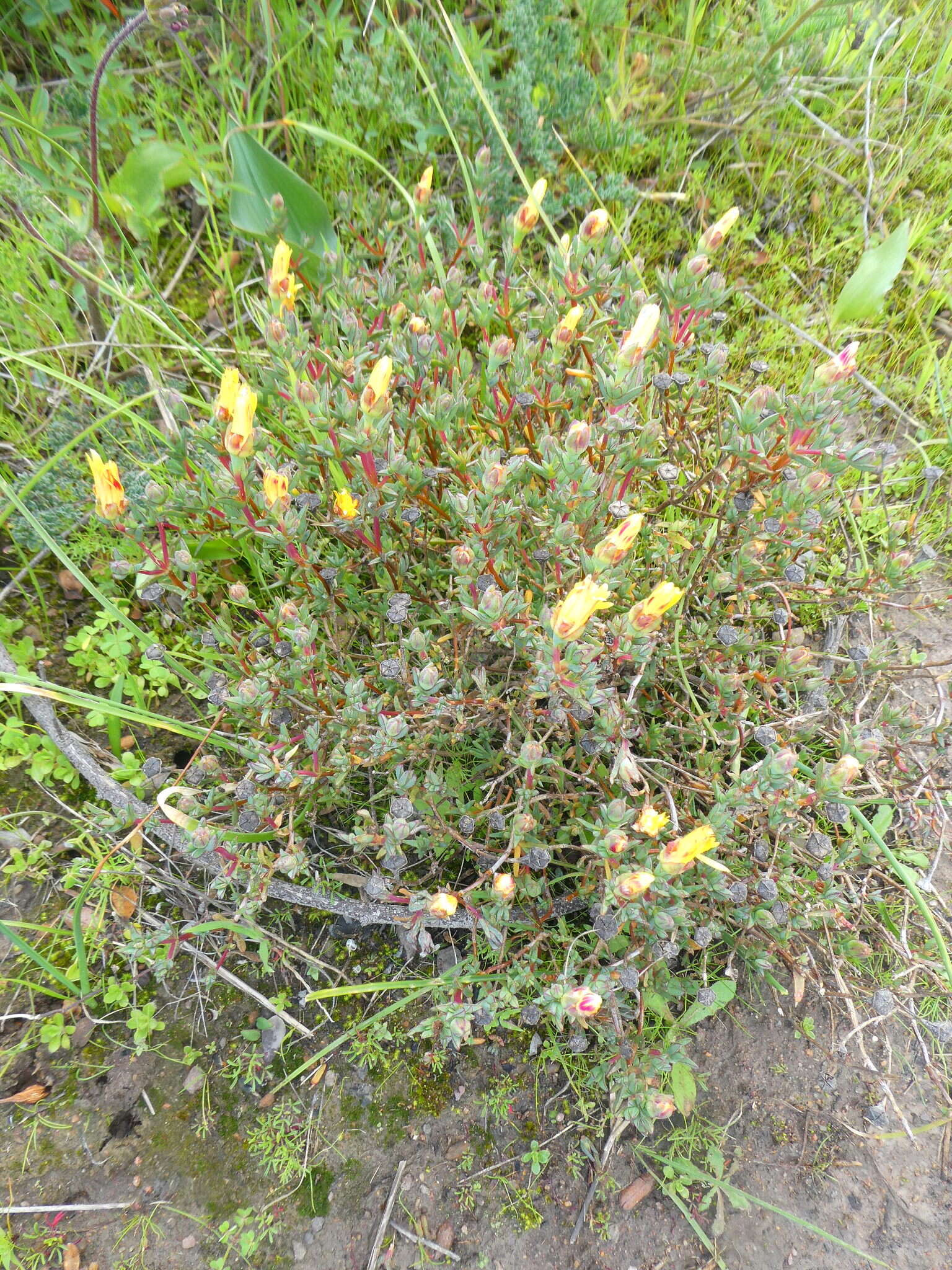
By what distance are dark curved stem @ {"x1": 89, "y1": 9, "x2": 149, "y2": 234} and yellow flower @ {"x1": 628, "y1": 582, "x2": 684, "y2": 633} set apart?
1867 mm

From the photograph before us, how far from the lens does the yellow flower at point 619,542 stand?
152 cm

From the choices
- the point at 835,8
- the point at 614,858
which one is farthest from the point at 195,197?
the point at 614,858

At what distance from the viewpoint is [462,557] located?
1672 millimetres

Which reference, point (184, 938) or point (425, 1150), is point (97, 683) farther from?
point (425, 1150)

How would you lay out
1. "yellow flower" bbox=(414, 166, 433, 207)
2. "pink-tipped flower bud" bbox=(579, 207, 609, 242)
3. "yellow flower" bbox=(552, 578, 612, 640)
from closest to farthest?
"yellow flower" bbox=(552, 578, 612, 640)
"pink-tipped flower bud" bbox=(579, 207, 609, 242)
"yellow flower" bbox=(414, 166, 433, 207)

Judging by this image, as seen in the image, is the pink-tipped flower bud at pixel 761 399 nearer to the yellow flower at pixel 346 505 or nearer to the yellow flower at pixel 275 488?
the yellow flower at pixel 346 505

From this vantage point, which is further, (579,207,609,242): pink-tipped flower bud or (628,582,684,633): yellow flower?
(579,207,609,242): pink-tipped flower bud

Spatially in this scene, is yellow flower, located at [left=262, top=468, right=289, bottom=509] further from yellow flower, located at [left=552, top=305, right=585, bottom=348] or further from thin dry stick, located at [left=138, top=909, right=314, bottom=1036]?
thin dry stick, located at [left=138, top=909, right=314, bottom=1036]

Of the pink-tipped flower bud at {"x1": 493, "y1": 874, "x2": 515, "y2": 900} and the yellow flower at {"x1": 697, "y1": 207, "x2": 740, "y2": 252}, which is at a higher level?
the yellow flower at {"x1": 697, "y1": 207, "x2": 740, "y2": 252}

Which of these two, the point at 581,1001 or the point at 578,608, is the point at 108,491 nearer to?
the point at 578,608

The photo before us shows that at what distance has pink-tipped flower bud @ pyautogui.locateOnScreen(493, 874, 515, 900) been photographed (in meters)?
1.60

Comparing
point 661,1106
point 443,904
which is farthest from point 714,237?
point 661,1106

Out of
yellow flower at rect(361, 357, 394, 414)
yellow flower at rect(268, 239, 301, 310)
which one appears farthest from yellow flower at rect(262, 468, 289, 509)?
yellow flower at rect(268, 239, 301, 310)

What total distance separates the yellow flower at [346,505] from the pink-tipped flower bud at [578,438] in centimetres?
48
